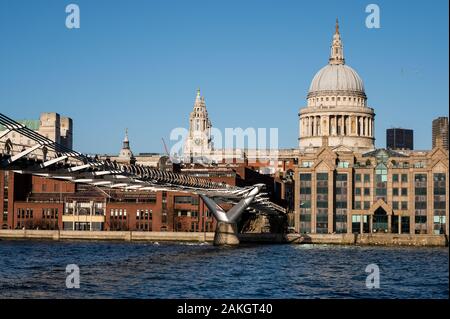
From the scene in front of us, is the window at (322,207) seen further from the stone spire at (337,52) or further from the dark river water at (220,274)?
the stone spire at (337,52)

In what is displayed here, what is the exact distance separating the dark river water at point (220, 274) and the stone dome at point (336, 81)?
89948mm

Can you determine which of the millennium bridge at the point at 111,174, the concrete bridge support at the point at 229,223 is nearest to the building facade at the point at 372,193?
the millennium bridge at the point at 111,174

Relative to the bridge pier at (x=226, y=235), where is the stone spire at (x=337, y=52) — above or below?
above

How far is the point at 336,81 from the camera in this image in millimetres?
172000

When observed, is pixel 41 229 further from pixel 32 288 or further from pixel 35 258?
pixel 32 288

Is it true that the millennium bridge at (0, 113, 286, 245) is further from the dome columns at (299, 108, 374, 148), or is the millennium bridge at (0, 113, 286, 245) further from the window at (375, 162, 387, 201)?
the dome columns at (299, 108, 374, 148)

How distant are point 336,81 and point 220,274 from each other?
118 m

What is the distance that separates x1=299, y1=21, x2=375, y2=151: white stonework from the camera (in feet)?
548

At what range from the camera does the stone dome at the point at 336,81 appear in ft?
561

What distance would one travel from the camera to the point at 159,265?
62.6 m

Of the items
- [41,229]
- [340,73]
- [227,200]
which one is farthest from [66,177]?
[340,73]

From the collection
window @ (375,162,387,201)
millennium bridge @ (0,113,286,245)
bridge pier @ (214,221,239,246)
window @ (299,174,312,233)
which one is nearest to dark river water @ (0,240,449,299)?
millennium bridge @ (0,113,286,245)

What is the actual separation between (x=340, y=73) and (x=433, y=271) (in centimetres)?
11516

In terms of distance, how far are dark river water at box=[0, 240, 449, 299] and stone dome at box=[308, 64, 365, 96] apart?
3541 inches
